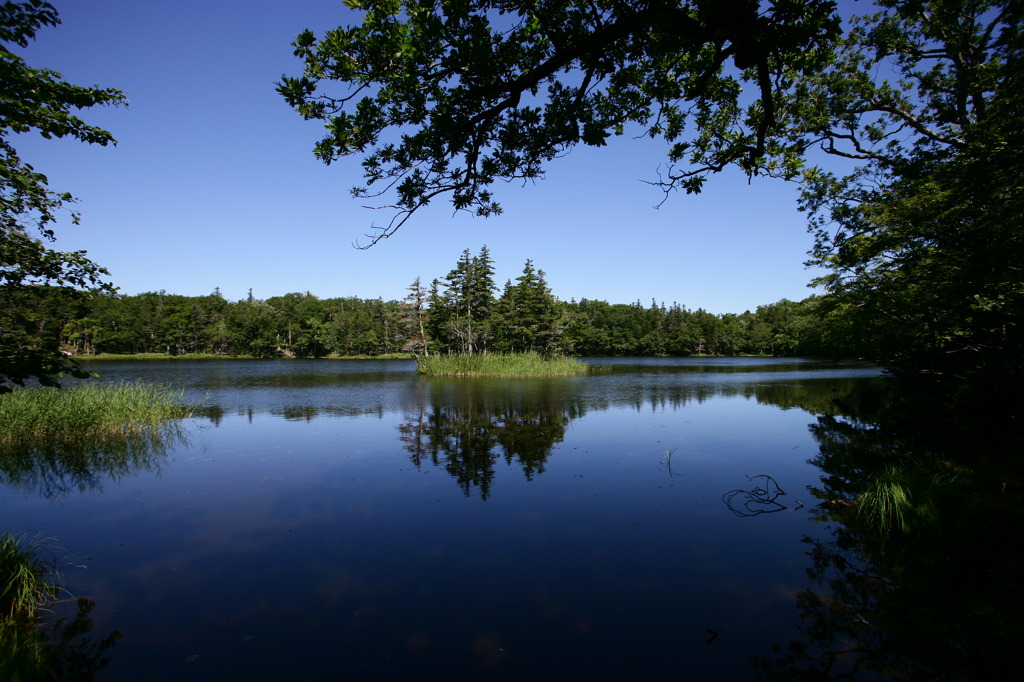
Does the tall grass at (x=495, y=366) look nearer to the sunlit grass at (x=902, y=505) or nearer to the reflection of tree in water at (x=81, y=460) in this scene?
the reflection of tree in water at (x=81, y=460)

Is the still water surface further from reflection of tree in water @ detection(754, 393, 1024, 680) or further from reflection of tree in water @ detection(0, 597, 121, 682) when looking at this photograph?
reflection of tree in water @ detection(754, 393, 1024, 680)

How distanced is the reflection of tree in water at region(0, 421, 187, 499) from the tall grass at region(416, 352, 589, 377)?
26.0 m

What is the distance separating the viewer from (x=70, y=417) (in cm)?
1377

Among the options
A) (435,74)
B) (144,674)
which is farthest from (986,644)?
(144,674)

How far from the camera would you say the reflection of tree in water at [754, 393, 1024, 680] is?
4.30 meters

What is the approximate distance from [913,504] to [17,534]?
13552 millimetres

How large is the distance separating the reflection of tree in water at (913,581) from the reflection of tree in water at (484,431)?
215 inches

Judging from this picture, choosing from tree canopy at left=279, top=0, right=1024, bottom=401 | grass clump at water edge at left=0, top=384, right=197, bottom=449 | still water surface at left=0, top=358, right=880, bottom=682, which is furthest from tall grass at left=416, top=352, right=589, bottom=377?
tree canopy at left=279, top=0, right=1024, bottom=401

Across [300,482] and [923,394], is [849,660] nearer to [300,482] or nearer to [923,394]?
[300,482]

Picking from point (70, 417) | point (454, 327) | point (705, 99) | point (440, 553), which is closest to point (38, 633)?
point (440, 553)

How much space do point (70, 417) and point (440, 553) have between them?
13767mm

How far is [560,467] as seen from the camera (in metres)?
11.1

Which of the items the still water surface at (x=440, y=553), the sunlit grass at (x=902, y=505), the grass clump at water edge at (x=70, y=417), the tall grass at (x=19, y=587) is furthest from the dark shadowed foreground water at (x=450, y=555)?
the grass clump at water edge at (x=70, y=417)

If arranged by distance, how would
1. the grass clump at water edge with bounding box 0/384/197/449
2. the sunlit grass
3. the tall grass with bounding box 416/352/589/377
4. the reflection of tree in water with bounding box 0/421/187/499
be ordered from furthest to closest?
the tall grass with bounding box 416/352/589/377, the grass clump at water edge with bounding box 0/384/197/449, the reflection of tree in water with bounding box 0/421/187/499, the sunlit grass
